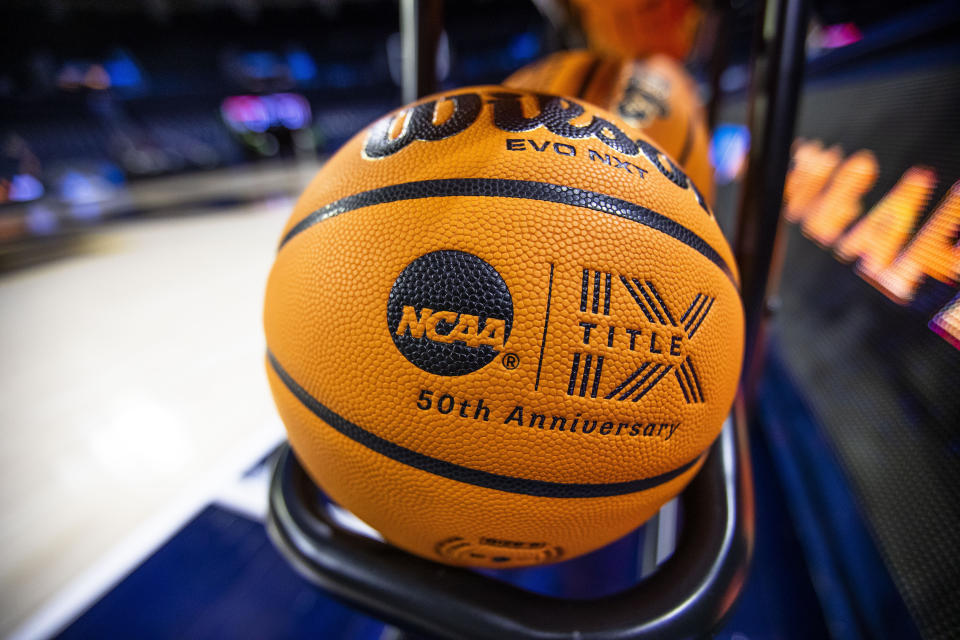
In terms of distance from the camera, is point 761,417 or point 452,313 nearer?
point 452,313

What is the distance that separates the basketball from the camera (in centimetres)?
91

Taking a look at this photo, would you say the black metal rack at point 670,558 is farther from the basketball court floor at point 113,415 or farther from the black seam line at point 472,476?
the basketball court floor at point 113,415

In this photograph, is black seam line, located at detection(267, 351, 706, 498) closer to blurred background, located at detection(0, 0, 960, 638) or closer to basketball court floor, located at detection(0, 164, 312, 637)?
blurred background, located at detection(0, 0, 960, 638)

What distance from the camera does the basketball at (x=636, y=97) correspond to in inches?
35.9

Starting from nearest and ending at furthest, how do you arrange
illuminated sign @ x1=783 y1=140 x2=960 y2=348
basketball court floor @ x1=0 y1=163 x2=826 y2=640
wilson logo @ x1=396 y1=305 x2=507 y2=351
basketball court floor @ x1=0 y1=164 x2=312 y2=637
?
1. wilson logo @ x1=396 y1=305 x2=507 y2=351
2. illuminated sign @ x1=783 y1=140 x2=960 y2=348
3. basketball court floor @ x1=0 y1=163 x2=826 y2=640
4. basketball court floor @ x1=0 y1=164 x2=312 y2=637

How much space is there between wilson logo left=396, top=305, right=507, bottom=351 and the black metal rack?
9.9 inches

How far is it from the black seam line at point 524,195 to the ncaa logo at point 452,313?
62 mm

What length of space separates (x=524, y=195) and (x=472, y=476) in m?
0.24

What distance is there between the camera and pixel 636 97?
93cm

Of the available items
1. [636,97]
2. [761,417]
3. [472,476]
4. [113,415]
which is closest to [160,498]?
[113,415]

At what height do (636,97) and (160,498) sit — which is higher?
(636,97)

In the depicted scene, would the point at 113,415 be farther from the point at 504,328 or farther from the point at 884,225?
the point at 884,225

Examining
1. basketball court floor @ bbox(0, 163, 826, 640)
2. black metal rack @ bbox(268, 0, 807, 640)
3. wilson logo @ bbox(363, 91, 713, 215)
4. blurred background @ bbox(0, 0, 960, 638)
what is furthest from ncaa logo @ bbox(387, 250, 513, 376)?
blurred background @ bbox(0, 0, 960, 638)

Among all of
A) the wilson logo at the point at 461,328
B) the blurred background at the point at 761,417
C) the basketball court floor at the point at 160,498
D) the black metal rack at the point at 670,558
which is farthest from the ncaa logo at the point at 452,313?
the blurred background at the point at 761,417
